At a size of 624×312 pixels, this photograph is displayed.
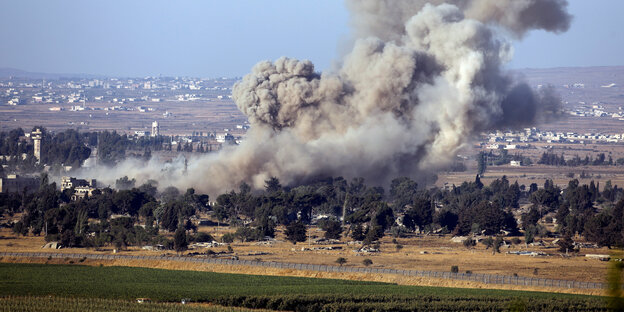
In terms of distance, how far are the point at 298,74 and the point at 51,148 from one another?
56.1 m

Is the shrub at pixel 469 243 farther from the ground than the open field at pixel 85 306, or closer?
closer

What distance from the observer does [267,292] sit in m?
45.1

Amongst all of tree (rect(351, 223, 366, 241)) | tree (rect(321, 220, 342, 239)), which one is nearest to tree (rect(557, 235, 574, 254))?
tree (rect(351, 223, 366, 241))

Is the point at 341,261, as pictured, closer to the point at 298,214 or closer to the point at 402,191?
the point at 298,214

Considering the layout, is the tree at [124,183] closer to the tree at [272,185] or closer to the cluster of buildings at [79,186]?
the cluster of buildings at [79,186]

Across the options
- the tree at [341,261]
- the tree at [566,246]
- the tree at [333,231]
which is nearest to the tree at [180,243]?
the tree at [341,261]

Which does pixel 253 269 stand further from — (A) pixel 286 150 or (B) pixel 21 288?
(A) pixel 286 150

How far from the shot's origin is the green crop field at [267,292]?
4100 centimetres

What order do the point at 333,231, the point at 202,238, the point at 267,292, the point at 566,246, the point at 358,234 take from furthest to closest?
1. the point at 333,231
2. the point at 358,234
3. the point at 202,238
4. the point at 566,246
5. the point at 267,292

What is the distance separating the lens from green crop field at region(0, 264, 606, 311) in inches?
1614

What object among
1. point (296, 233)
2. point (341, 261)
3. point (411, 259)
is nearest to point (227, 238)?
point (296, 233)

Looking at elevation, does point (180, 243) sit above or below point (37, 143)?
below

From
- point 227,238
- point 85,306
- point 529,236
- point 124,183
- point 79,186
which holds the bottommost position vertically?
point 227,238

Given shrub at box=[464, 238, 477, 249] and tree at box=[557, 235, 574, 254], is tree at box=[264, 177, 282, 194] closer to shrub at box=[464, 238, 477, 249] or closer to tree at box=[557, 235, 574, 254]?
shrub at box=[464, 238, 477, 249]
